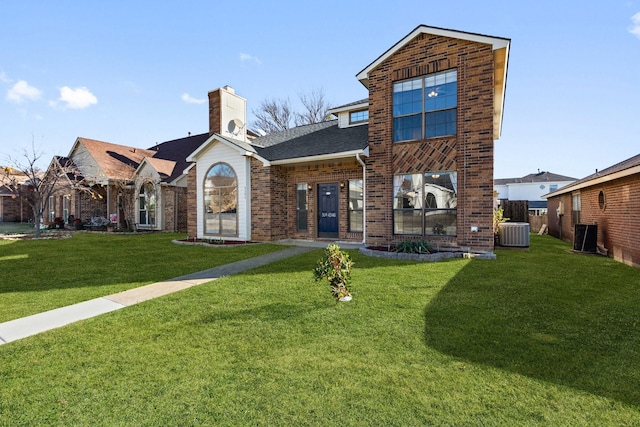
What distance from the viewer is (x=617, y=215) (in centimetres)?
880

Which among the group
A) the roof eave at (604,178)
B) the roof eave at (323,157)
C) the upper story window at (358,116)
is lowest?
the roof eave at (604,178)

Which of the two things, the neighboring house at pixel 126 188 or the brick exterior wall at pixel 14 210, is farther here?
the brick exterior wall at pixel 14 210

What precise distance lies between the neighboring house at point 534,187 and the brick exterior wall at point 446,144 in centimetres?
3927

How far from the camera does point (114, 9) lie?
9.16 metres

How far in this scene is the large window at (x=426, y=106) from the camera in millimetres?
9547

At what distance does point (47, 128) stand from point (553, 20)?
23744 mm

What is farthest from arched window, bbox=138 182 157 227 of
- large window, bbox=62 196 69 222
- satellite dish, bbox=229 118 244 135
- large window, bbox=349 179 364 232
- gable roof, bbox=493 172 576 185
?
gable roof, bbox=493 172 576 185

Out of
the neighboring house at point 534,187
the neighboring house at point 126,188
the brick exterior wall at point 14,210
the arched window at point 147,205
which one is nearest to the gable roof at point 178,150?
the neighboring house at point 126,188

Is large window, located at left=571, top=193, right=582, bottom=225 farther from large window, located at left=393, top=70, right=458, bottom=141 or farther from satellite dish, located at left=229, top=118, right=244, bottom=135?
satellite dish, located at left=229, top=118, right=244, bottom=135

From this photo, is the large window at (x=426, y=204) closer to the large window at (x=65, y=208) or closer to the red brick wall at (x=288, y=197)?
the red brick wall at (x=288, y=197)

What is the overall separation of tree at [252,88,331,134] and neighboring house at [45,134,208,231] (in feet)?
41.2

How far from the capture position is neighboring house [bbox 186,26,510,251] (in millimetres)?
9148

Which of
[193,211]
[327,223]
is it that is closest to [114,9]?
[193,211]

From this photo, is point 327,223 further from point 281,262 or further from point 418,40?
point 418,40
